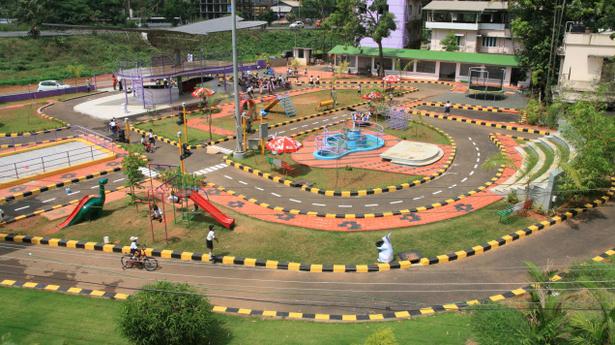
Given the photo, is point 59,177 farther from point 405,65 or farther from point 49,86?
point 405,65

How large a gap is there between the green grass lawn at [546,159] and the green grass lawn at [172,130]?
21.0m

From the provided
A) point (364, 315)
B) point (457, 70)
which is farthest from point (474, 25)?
point (364, 315)

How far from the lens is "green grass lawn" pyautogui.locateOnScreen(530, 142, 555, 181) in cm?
2694

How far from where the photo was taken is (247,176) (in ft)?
93.1

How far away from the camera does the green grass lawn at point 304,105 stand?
40000mm

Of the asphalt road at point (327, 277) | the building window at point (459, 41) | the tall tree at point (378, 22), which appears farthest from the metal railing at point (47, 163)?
the building window at point (459, 41)

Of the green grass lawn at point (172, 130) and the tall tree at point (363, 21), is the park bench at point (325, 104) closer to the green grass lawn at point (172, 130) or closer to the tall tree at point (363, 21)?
the green grass lawn at point (172, 130)

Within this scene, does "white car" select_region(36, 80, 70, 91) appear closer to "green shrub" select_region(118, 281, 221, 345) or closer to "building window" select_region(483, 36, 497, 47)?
"green shrub" select_region(118, 281, 221, 345)

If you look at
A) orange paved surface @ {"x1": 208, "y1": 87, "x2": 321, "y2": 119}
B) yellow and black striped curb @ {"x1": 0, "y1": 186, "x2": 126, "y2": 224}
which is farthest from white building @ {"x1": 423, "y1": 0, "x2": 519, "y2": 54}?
yellow and black striped curb @ {"x1": 0, "y1": 186, "x2": 126, "y2": 224}

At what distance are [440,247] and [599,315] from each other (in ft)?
23.5

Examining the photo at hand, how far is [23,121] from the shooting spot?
40156mm

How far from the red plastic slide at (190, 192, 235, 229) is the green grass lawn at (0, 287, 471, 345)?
633cm

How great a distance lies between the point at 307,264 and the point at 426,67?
154 feet

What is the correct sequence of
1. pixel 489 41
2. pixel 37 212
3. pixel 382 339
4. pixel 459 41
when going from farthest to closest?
pixel 459 41, pixel 489 41, pixel 37 212, pixel 382 339
